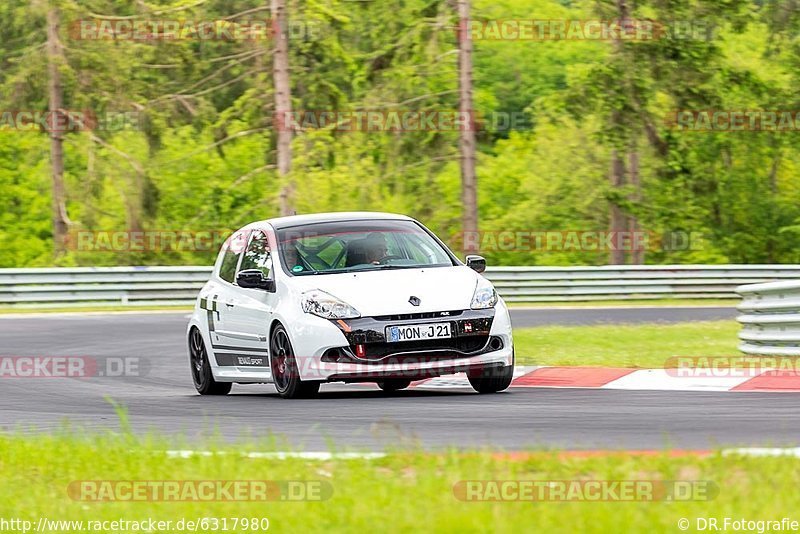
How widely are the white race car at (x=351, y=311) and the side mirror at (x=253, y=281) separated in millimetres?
11

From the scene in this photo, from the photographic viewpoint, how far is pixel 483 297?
11188mm

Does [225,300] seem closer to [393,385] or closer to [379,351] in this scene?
[393,385]

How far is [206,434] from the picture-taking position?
8594 mm

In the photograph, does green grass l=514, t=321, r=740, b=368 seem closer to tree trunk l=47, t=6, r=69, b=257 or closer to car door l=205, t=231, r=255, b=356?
car door l=205, t=231, r=255, b=356

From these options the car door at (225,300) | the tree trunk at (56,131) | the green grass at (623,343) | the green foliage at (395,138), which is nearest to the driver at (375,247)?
the car door at (225,300)

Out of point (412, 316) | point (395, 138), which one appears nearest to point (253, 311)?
point (412, 316)

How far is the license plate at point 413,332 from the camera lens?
1073cm

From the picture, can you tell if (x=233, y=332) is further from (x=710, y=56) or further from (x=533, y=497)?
(x=710, y=56)

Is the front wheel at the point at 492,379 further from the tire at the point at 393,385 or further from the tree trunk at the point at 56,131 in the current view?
the tree trunk at the point at 56,131

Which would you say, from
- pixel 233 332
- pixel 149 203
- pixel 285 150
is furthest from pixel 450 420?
pixel 149 203

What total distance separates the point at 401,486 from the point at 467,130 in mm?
21842

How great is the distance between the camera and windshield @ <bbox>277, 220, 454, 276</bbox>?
1173 cm

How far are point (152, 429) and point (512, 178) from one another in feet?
142

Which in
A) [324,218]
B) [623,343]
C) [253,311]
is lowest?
[623,343]
